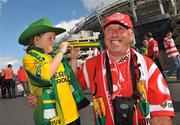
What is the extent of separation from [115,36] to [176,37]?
121 ft

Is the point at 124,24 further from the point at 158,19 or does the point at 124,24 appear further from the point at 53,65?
the point at 158,19

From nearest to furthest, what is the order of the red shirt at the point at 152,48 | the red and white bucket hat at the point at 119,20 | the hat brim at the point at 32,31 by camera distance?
the red and white bucket hat at the point at 119,20 < the hat brim at the point at 32,31 < the red shirt at the point at 152,48

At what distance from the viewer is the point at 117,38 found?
2828mm

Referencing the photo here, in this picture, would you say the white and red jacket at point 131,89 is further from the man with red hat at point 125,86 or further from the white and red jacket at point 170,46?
the white and red jacket at point 170,46

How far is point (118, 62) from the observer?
282 centimetres

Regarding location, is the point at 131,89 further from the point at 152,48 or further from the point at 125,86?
the point at 152,48

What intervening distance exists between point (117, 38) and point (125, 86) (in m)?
0.34

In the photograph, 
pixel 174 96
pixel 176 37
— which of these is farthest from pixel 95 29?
pixel 174 96

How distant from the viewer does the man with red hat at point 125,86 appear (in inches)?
107

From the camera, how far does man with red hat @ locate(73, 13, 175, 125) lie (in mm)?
2730

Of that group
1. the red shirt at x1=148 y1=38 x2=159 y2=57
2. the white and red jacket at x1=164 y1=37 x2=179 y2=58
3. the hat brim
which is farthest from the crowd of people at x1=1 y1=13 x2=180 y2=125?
the white and red jacket at x1=164 y1=37 x2=179 y2=58

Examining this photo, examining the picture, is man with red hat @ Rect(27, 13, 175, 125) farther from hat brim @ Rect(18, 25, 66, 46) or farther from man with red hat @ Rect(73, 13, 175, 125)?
hat brim @ Rect(18, 25, 66, 46)

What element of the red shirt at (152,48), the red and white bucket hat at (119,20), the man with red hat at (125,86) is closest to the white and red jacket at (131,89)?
the man with red hat at (125,86)

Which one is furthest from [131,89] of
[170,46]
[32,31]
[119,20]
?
[170,46]
